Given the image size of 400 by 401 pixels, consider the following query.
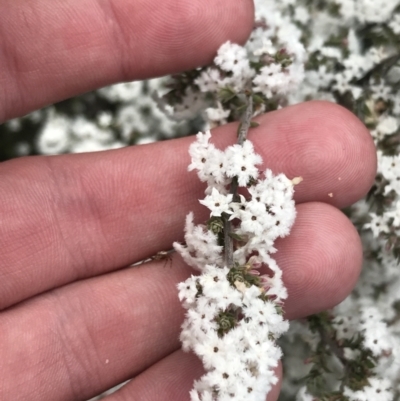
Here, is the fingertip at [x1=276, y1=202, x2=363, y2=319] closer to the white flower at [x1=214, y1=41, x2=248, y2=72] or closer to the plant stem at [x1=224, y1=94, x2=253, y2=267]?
the plant stem at [x1=224, y1=94, x2=253, y2=267]

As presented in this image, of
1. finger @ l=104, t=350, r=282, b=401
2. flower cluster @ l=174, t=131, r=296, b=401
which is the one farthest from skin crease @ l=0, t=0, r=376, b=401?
flower cluster @ l=174, t=131, r=296, b=401

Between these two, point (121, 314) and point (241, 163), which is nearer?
point (241, 163)

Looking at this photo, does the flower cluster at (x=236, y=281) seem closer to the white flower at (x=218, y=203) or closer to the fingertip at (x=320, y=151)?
the white flower at (x=218, y=203)

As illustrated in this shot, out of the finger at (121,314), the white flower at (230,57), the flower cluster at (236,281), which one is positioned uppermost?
the white flower at (230,57)

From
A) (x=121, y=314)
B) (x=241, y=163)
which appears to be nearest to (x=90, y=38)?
(x=241, y=163)

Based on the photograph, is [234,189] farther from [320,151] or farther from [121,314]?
[121,314]

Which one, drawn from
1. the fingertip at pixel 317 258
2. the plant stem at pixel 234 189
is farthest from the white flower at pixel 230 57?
the fingertip at pixel 317 258
